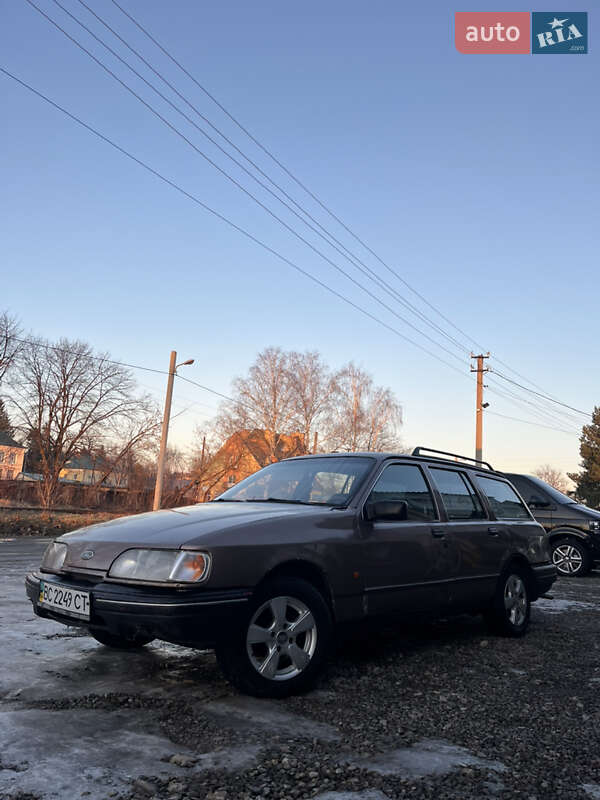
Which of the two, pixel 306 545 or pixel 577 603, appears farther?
pixel 577 603

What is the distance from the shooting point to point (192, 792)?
8.14 feet

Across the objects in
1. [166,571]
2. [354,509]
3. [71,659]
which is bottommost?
[71,659]

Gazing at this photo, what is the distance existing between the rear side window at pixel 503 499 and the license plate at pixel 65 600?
12.6 ft

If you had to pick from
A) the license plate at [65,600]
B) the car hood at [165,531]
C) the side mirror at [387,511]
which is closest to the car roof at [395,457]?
the side mirror at [387,511]

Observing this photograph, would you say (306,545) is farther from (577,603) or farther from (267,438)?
(267,438)

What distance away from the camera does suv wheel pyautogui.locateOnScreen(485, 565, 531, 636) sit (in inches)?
228

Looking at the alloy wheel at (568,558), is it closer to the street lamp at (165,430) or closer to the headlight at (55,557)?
the headlight at (55,557)

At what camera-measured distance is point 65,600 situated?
379cm

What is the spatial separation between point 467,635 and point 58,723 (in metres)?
3.90

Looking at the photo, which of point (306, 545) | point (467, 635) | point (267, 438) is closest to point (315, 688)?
point (306, 545)

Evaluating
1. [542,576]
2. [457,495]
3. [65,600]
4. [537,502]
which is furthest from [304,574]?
[537,502]

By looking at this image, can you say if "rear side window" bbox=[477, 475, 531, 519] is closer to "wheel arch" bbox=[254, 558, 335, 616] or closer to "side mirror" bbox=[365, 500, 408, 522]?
"side mirror" bbox=[365, 500, 408, 522]

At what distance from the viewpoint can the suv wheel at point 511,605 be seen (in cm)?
579

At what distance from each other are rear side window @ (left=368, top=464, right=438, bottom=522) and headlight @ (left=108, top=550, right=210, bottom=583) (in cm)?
160
